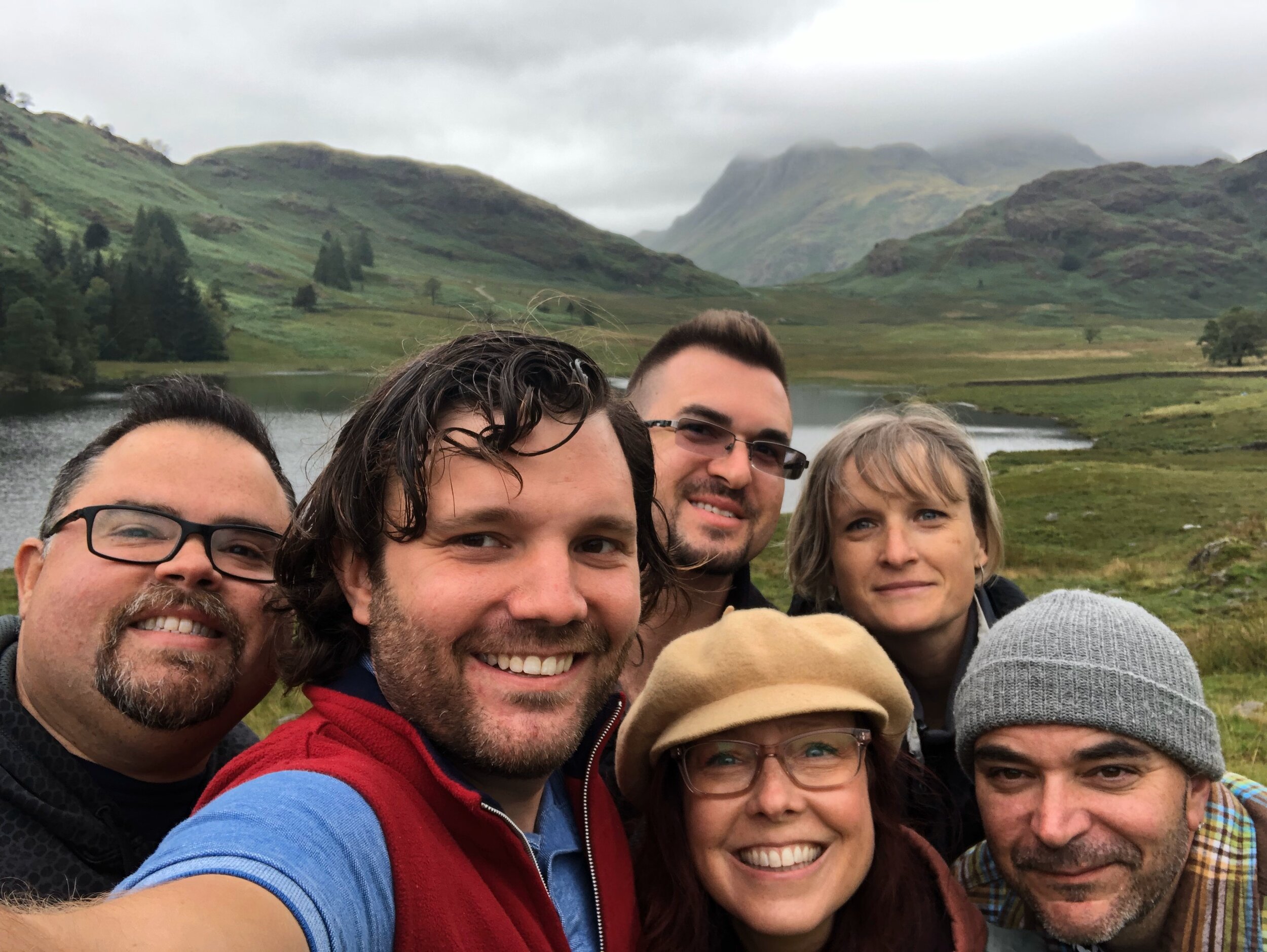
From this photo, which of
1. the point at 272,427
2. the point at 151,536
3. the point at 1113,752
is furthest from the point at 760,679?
the point at 272,427

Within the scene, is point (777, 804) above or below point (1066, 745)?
below

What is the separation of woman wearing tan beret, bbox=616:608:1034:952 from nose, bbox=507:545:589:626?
2.28ft

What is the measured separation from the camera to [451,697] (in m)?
2.33

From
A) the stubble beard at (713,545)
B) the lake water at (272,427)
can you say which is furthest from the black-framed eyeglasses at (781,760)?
the lake water at (272,427)

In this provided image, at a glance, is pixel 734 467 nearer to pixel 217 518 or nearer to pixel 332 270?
pixel 217 518

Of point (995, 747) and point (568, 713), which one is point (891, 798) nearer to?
point (995, 747)

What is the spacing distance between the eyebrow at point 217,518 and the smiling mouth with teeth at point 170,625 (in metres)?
0.41

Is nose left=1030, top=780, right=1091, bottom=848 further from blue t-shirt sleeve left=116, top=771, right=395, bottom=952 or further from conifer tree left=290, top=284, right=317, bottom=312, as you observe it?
conifer tree left=290, top=284, right=317, bottom=312

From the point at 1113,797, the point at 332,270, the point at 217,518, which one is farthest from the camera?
the point at 332,270

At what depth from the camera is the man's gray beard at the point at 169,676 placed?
10.4 ft

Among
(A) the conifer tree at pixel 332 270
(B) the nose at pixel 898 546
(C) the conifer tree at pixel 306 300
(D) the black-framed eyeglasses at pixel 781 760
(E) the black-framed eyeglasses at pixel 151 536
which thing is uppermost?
(A) the conifer tree at pixel 332 270

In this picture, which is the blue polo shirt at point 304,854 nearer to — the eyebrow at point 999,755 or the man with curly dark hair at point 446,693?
the man with curly dark hair at point 446,693

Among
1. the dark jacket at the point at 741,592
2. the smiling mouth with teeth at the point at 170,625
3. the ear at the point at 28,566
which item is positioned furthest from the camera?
the dark jacket at the point at 741,592

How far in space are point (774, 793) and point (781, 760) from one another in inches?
5.0
